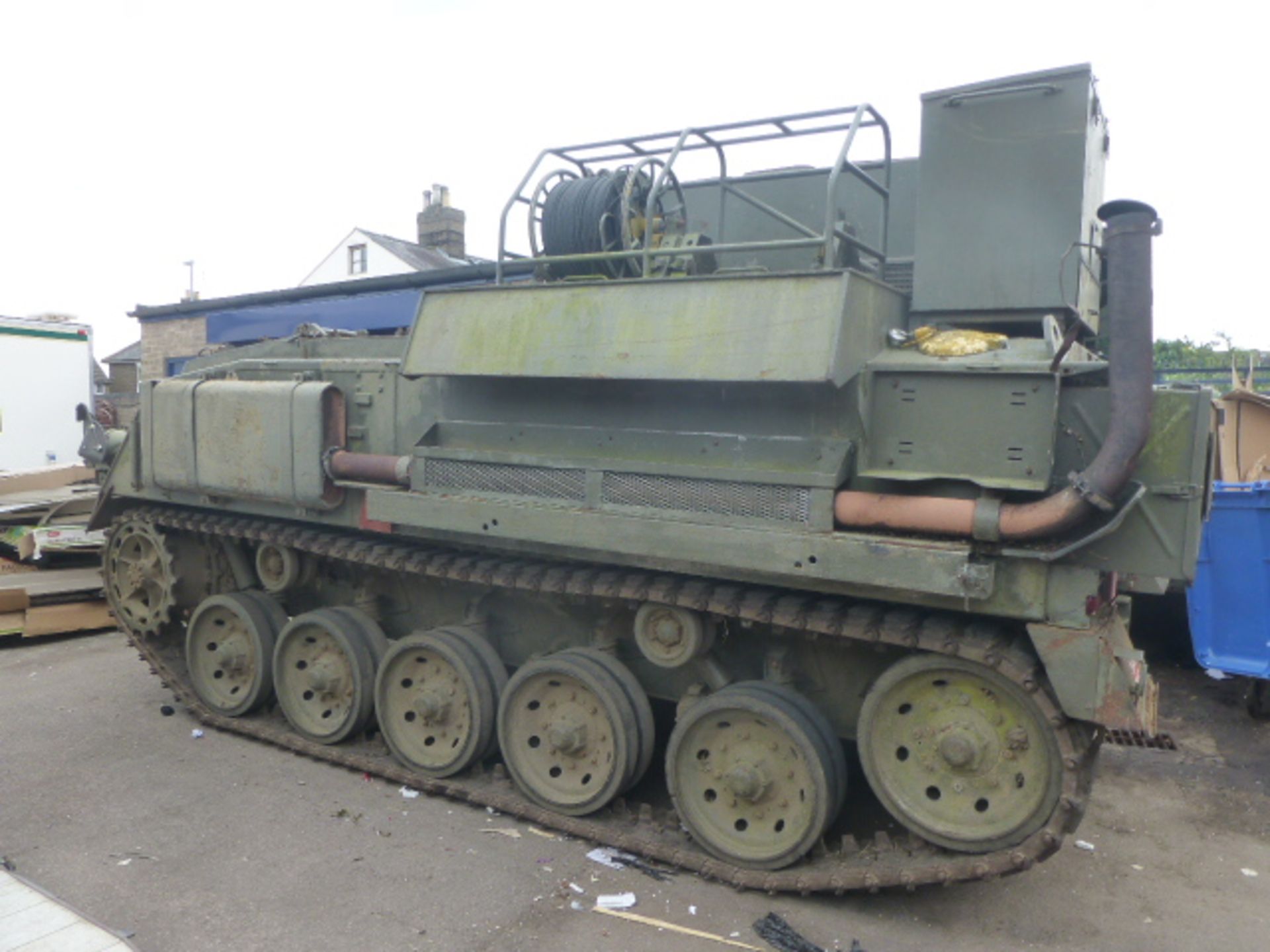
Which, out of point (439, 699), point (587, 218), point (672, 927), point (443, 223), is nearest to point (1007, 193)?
point (587, 218)

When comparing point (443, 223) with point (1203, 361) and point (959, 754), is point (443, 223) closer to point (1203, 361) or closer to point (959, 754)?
point (1203, 361)

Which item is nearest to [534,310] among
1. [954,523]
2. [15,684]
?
[954,523]

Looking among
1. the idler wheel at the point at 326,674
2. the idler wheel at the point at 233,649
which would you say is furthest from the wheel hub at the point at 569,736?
the idler wheel at the point at 233,649

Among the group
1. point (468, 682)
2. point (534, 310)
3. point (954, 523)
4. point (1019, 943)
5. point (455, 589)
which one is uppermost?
point (534, 310)

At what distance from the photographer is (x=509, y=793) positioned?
568 cm

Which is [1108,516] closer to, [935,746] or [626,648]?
[935,746]

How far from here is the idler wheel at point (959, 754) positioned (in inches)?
165

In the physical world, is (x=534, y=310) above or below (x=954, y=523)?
above

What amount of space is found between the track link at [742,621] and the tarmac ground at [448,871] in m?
0.12

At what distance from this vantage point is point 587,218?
224 inches

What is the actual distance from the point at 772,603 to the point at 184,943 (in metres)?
2.96

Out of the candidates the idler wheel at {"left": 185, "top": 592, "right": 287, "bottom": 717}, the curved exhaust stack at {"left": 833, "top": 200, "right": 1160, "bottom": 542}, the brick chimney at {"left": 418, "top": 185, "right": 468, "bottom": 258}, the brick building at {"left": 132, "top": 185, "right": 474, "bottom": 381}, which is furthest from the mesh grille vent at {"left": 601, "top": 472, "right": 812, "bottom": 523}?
the brick chimney at {"left": 418, "top": 185, "right": 468, "bottom": 258}

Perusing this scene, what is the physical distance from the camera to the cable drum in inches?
223

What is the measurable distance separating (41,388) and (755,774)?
50.0 feet
